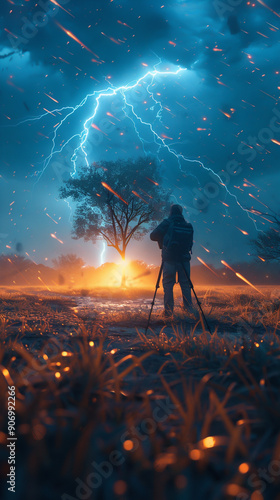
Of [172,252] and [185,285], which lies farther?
[185,285]

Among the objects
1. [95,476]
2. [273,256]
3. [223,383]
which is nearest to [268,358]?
[223,383]

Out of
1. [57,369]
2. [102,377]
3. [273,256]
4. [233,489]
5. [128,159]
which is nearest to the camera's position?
[233,489]

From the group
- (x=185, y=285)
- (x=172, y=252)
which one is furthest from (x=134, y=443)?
(x=185, y=285)

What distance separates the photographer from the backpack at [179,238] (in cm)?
656

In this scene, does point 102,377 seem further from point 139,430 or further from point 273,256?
point 273,256

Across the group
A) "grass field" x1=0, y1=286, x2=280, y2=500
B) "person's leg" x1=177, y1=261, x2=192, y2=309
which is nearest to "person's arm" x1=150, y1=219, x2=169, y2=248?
"person's leg" x1=177, y1=261, x2=192, y2=309

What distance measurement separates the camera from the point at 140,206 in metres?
22.3

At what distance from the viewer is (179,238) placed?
6625mm

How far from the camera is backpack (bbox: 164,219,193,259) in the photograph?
258 inches

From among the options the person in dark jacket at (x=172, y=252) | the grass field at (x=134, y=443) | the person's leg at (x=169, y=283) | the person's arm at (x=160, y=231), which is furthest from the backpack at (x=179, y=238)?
the grass field at (x=134, y=443)

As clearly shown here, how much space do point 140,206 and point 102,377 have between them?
69.8 feet

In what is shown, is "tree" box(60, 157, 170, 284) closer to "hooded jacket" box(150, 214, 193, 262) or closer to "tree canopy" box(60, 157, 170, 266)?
"tree canopy" box(60, 157, 170, 266)

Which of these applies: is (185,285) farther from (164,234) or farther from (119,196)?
(119,196)

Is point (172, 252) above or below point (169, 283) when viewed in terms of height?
above
